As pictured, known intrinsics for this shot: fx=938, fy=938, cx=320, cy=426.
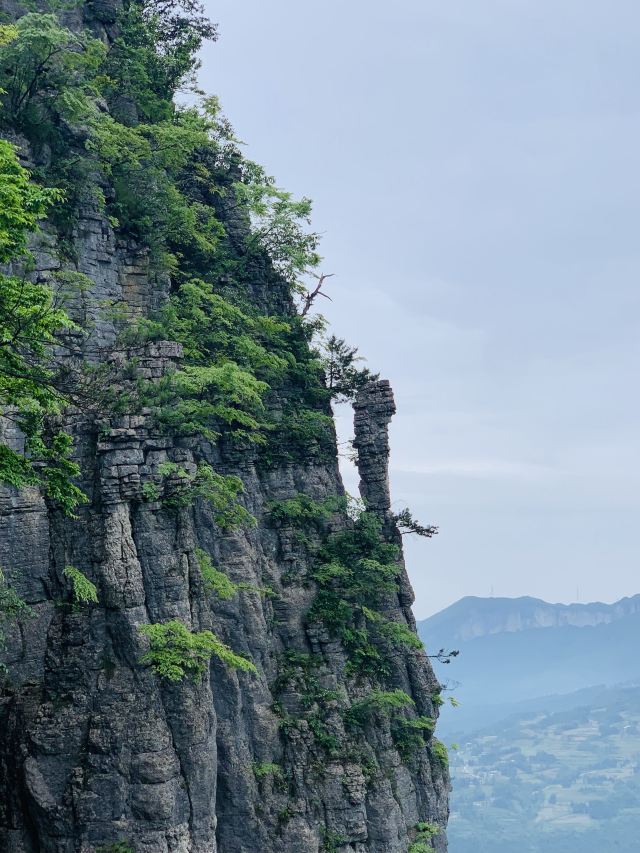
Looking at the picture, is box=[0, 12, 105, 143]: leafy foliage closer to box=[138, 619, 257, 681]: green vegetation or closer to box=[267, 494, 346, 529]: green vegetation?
box=[267, 494, 346, 529]: green vegetation

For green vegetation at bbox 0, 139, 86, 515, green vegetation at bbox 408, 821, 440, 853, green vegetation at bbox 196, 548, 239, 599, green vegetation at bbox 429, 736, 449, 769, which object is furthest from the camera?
green vegetation at bbox 429, 736, 449, 769

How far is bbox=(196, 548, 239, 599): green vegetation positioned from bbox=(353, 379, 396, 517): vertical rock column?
14.1m

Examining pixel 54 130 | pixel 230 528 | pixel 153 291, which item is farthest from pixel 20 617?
pixel 54 130

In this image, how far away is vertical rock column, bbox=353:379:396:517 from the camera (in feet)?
137

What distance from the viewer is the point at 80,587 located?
Answer: 76.7ft

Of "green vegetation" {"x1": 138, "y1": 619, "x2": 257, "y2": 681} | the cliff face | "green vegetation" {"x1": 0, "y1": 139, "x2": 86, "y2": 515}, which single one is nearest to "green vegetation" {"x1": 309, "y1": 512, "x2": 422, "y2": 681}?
the cliff face

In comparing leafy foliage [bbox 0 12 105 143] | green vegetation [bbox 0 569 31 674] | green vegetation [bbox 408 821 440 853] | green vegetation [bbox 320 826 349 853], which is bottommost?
green vegetation [bbox 408 821 440 853]

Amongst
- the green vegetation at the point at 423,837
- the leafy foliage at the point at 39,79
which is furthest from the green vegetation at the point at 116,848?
the leafy foliage at the point at 39,79

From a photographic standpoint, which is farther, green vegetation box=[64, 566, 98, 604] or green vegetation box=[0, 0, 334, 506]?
green vegetation box=[0, 0, 334, 506]

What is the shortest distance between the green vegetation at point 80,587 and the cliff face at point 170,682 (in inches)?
9.4

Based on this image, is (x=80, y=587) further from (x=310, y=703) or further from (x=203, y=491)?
(x=310, y=703)

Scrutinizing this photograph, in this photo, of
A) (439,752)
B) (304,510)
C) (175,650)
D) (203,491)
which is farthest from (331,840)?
(203,491)

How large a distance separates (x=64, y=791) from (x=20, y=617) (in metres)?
4.39

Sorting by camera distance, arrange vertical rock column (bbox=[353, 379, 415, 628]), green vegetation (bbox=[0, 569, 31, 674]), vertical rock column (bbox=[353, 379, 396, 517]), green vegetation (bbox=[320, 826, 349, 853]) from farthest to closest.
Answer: vertical rock column (bbox=[353, 379, 396, 517]), vertical rock column (bbox=[353, 379, 415, 628]), green vegetation (bbox=[320, 826, 349, 853]), green vegetation (bbox=[0, 569, 31, 674])
